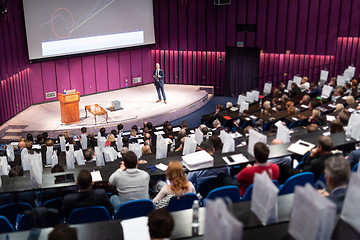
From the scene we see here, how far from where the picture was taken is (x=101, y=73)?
15852 millimetres

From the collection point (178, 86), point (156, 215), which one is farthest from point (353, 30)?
point (156, 215)

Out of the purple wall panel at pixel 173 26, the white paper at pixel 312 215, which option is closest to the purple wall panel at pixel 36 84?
the purple wall panel at pixel 173 26

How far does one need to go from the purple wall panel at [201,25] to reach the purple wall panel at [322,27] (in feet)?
14.5

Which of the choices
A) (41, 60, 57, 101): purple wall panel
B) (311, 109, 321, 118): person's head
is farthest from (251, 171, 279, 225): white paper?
(41, 60, 57, 101): purple wall panel

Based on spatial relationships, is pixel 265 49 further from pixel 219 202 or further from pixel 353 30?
pixel 219 202

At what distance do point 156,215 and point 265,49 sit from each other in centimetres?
1367

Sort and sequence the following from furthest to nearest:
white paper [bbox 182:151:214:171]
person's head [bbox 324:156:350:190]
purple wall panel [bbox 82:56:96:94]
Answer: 1. purple wall panel [bbox 82:56:96:94]
2. white paper [bbox 182:151:214:171]
3. person's head [bbox 324:156:350:190]

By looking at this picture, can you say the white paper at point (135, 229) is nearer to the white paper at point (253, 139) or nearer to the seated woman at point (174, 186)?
the seated woman at point (174, 186)

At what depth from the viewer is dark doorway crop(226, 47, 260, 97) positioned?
15953 millimetres

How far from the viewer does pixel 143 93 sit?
620 inches

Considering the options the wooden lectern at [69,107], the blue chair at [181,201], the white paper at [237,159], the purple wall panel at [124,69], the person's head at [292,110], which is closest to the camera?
the blue chair at [181,201]

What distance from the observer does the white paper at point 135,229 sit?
3057mm

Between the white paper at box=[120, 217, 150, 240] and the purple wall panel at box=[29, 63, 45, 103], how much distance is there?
12.1 m

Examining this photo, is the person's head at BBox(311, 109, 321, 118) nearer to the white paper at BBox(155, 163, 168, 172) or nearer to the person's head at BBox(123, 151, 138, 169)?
the white paper at BBox(155, 163, 168, 172)
